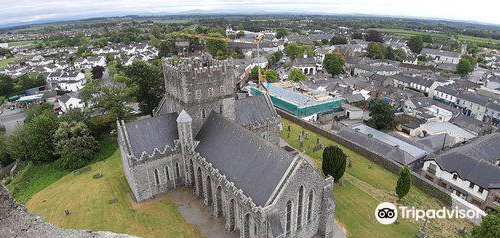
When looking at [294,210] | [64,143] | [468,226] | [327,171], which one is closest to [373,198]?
[327,171]

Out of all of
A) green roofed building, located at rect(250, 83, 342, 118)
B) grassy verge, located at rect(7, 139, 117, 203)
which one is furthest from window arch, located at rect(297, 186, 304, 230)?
green roofed building, located at rect(250, 83, 342, 118)

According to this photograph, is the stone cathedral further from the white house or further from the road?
the road

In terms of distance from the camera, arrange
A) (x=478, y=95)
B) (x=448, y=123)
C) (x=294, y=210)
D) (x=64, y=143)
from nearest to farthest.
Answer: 1. (x=294, y=210)
2. (x=64, y=143)
3. (x=448, y=123)
4. (x=478, y=95)

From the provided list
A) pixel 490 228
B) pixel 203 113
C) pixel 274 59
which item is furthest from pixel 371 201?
pixel 274 59

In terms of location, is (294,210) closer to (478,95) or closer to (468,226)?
(468,226)

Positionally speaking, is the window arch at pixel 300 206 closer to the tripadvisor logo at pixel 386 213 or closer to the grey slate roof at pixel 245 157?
the grey slate roof at pixel 245 157
